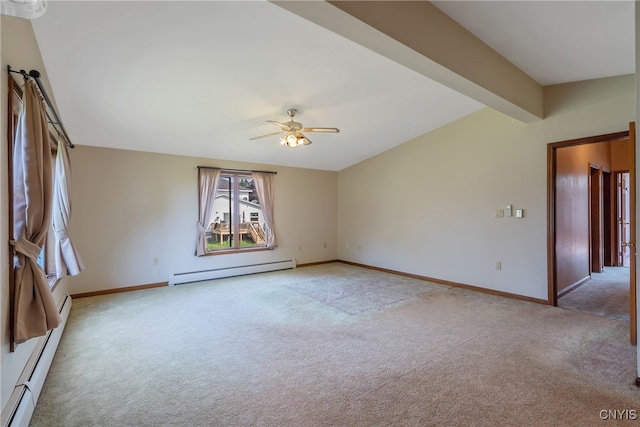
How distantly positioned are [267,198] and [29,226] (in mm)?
4493

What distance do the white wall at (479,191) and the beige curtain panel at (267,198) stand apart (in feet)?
6.95

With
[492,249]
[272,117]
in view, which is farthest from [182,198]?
[492,249]

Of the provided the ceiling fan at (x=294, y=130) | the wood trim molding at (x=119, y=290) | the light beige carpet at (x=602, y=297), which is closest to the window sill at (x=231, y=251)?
the wood trim molding at (x=119, y=290)

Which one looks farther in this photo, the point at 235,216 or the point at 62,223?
the point at 235,216

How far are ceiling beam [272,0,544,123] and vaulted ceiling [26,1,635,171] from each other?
0.5 inches

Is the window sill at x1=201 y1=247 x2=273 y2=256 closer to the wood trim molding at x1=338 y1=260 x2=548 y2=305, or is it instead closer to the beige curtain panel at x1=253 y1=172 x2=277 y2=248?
the beige curtain panel at x1=253 y1=172 x2=277 y2=248

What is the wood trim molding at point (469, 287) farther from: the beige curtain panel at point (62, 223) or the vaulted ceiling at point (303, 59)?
the beige curtain panel at point (62, 223)

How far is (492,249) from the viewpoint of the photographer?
468 cm

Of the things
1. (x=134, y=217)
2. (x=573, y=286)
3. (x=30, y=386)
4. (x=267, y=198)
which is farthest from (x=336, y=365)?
(x=573, y=286)

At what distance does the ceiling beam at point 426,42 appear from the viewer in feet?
6.31

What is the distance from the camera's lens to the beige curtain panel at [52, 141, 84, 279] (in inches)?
135


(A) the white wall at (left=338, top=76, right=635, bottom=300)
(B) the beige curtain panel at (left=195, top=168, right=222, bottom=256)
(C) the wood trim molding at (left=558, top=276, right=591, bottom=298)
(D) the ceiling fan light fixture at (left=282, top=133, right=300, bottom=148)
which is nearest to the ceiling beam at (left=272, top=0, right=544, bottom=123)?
(A) the white wall at (left=338, top=76, right=635, bottom=300)

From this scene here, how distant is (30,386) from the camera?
2.00 m
